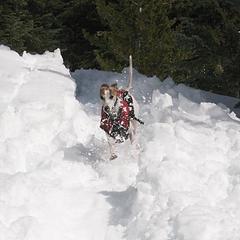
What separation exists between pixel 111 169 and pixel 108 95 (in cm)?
114

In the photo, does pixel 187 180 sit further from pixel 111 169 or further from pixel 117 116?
pixel 117 116

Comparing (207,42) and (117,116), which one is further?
(207,42)

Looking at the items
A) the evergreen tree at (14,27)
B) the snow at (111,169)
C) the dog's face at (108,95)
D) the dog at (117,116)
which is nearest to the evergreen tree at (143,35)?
the snow at (111,169)

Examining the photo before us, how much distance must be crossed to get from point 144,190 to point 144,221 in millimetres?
564

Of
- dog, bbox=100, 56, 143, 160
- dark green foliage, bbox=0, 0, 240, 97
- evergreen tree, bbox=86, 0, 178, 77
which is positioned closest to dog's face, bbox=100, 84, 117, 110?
dog, bbox=100, 56, 143, 160

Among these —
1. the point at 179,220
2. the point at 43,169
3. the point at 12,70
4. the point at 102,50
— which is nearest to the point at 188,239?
the point at 179,220

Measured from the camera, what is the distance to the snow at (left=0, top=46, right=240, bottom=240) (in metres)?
6.69

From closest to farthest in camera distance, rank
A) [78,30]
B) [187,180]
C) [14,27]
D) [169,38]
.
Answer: [187,180] → [169,38] → [14,27] → [78,30]

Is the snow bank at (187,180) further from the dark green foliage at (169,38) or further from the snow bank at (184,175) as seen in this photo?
the dark green foliage at (169,38)

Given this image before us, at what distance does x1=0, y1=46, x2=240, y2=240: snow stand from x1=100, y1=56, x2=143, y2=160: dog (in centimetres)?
32

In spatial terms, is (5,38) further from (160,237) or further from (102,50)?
(160,237)

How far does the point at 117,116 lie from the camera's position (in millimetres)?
8641

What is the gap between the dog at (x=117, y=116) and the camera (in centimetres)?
850

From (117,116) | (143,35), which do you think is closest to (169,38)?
(143,35)
